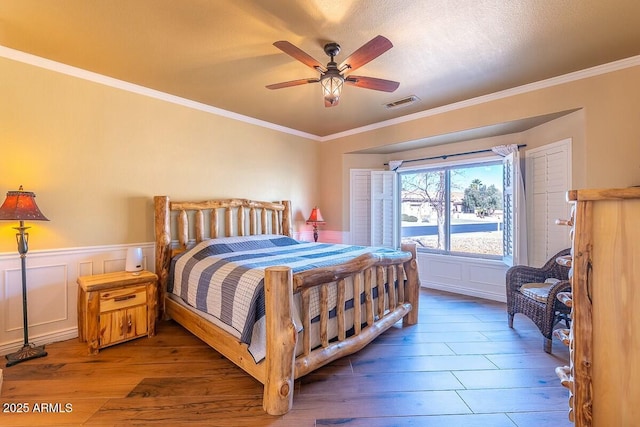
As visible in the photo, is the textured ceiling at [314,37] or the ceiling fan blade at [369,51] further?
the textured ceiling at [314,37]

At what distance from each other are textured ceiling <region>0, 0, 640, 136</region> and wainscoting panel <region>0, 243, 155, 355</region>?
1854 millimetres

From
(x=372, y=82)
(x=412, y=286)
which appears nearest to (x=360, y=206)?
(x=412, y=286)

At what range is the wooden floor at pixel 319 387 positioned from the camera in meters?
1.73

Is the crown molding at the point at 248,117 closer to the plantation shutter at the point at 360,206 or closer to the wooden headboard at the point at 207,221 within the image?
the plantation shutter at the point at 360,206

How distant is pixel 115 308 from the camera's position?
8.43 feet

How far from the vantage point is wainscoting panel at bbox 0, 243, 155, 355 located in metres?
2.44

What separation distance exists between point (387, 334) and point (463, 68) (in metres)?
2.80

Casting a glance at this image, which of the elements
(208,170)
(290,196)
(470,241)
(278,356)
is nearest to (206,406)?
(278,356)

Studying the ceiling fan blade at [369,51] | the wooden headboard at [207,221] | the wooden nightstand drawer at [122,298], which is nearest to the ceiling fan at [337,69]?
the ceiling fan blade at [369,51]

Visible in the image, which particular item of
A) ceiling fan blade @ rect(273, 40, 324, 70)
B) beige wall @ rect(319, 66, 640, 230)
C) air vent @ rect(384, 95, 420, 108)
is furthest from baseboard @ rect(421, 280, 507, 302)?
ceiling fan blade @ rect(273, 40, 324, 70)

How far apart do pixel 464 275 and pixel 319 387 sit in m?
3.16

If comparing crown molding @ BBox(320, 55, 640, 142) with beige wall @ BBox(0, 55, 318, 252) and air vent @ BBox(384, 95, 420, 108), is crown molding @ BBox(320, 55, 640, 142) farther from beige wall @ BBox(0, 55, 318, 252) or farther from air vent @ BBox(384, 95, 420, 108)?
beige wall @ BBox(0, 55, 318, 252)

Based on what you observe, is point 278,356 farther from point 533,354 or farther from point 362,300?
point 533,354

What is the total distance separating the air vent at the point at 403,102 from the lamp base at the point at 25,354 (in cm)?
445
